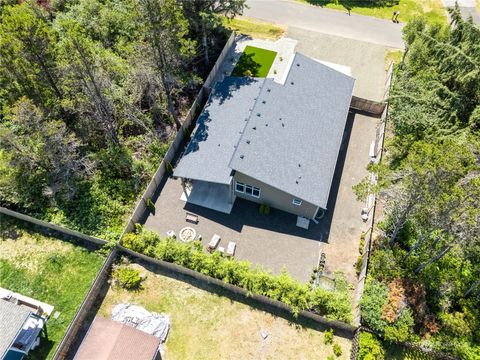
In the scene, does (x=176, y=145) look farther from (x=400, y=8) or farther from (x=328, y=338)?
(x=400, y=8)

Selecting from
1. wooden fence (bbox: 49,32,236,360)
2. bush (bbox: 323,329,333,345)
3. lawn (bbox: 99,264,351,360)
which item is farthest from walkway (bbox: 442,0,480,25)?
lawn (bbox: 99,264,351,360)

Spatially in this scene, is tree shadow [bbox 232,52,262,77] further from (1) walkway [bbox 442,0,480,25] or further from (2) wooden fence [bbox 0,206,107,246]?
(1) walkway [bbox 442,0,480,25]

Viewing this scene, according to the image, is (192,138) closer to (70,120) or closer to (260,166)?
(260,166)

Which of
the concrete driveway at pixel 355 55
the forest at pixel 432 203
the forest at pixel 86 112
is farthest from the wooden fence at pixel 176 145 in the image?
the forest at pixel 432 203

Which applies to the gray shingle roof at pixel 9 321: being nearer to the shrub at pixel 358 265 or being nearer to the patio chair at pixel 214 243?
the patio chair at pixel 214 243

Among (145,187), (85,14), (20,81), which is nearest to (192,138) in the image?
(145,187)

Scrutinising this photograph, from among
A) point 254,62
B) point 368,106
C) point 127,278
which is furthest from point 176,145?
point 368,106
